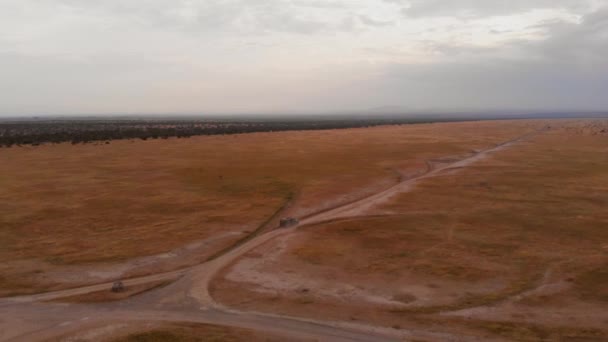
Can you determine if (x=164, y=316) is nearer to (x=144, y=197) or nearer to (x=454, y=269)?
(x=454, y=269)

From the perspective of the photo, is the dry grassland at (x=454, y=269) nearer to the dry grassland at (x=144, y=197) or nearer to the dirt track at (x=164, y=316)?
the dirt track at (x=164, y=316)

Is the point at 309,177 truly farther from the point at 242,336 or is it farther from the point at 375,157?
the point at 242,336

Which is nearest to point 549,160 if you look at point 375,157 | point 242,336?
point 375,157

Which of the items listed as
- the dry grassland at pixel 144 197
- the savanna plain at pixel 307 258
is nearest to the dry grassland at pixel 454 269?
the savanna plain at pixel 307 258

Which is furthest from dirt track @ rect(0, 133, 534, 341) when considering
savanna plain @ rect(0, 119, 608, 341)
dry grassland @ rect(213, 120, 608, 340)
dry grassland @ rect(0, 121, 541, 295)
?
dry grassland @ rect(0, 121, 541, 295)

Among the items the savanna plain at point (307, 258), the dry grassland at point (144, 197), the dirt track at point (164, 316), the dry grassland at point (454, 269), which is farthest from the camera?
the dry grassland at point (144, 197)

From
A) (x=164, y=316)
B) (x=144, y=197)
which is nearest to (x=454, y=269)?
(x=164, y=316)

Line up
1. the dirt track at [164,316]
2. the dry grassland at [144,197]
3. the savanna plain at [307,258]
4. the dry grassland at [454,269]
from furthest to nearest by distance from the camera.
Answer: the dry grassland at [144,197], the dry grassland at [454,269], the savanna plain at [307,258], the dirt track at [164,316]
